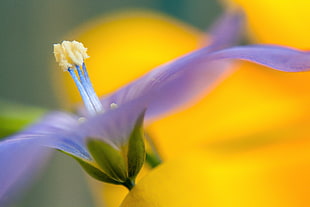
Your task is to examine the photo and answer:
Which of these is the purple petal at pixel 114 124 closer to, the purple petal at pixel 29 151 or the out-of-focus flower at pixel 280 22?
the purple petal at pixel 29 151

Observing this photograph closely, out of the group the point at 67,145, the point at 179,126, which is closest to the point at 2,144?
the point at 67,145

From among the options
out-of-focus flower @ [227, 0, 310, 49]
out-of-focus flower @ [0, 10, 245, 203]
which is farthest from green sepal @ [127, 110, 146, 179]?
out-of-focus flower @ [227, 0, 310, 49]

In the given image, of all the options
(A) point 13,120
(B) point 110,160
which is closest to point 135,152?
(B) point 110,160

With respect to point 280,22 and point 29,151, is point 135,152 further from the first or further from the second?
point 280,22

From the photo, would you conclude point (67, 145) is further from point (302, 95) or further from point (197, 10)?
point (197, 10)

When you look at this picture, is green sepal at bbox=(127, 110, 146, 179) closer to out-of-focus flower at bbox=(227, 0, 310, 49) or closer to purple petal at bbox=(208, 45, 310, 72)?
purple petal at bbox=(208, 45, 310, 72)

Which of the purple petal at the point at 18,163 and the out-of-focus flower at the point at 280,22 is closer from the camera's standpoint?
the purple petal at the point at 18,163

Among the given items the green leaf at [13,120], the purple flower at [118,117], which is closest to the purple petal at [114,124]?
the purple flower at [118,117]
